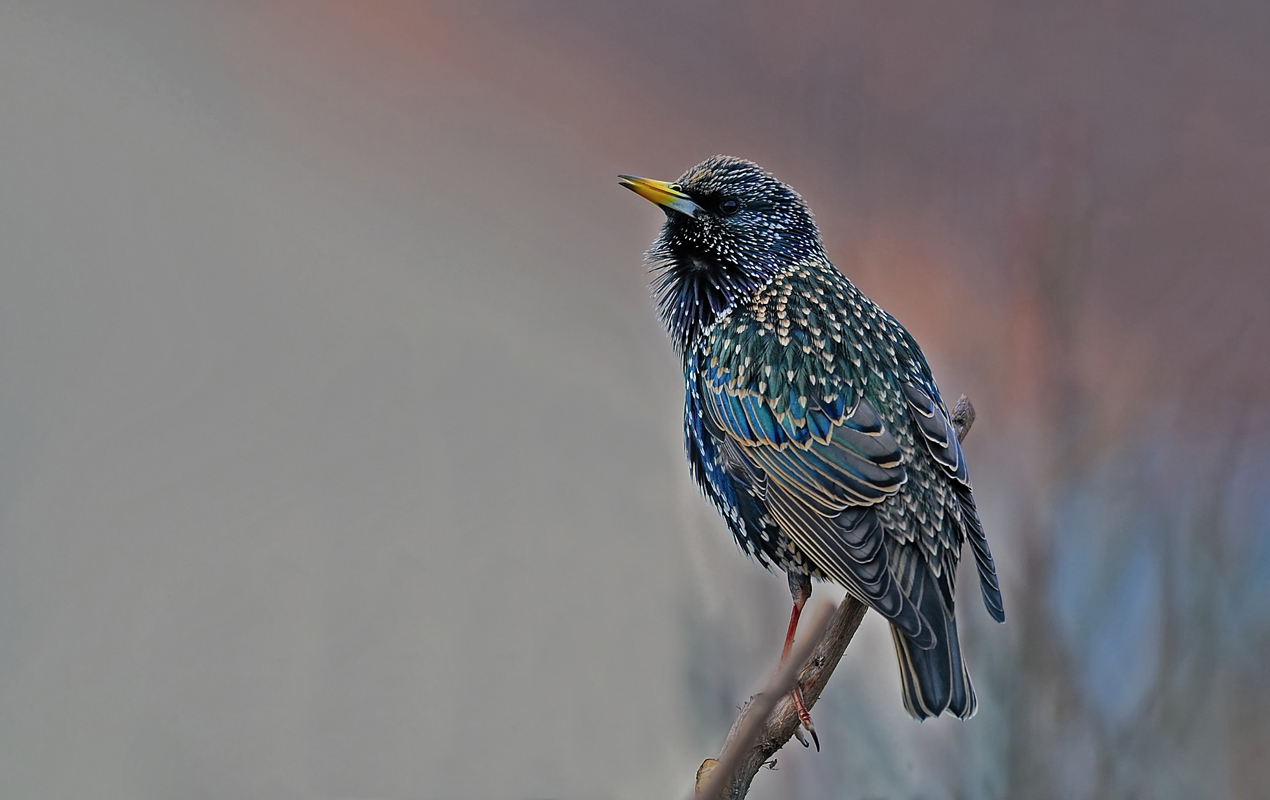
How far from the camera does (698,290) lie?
2.28m

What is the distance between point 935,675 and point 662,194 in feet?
3.31

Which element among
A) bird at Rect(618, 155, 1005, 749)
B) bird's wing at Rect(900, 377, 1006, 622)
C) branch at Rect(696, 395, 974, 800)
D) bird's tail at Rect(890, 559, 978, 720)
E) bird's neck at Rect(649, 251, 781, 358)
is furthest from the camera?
bird's neck at Rect(649, 251, 781, 358)

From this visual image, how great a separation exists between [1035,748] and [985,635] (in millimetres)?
410

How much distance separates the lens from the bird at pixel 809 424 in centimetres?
190

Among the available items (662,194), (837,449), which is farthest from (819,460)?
(662,194)

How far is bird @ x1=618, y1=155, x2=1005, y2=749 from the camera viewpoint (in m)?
1.90

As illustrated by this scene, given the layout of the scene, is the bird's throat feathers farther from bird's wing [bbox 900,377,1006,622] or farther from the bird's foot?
the bird's foot

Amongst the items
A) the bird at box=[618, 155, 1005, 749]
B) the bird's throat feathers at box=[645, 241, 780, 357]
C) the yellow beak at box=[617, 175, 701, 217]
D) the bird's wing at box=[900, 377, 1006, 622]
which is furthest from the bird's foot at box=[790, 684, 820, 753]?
the yellow beak at box=[617, 175, 701, 217]

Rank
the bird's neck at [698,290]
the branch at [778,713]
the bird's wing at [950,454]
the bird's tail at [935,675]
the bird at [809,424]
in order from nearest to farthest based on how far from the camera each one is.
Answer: the branch at [778,713] < the bird's tail at [935,675] < the bird at [809,424] < the bird's wing at [950,454] < the bird's neck at [698,290]

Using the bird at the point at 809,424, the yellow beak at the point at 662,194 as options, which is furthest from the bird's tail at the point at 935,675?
the yellow beak at the point at 662,194

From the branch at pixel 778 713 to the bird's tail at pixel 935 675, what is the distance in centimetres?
14

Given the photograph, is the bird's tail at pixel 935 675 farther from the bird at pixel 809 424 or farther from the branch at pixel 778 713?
the branch at pixel 778 713

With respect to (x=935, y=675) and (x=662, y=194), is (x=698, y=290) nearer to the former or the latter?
(x=662, y=194)

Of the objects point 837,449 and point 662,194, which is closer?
point 837,449
